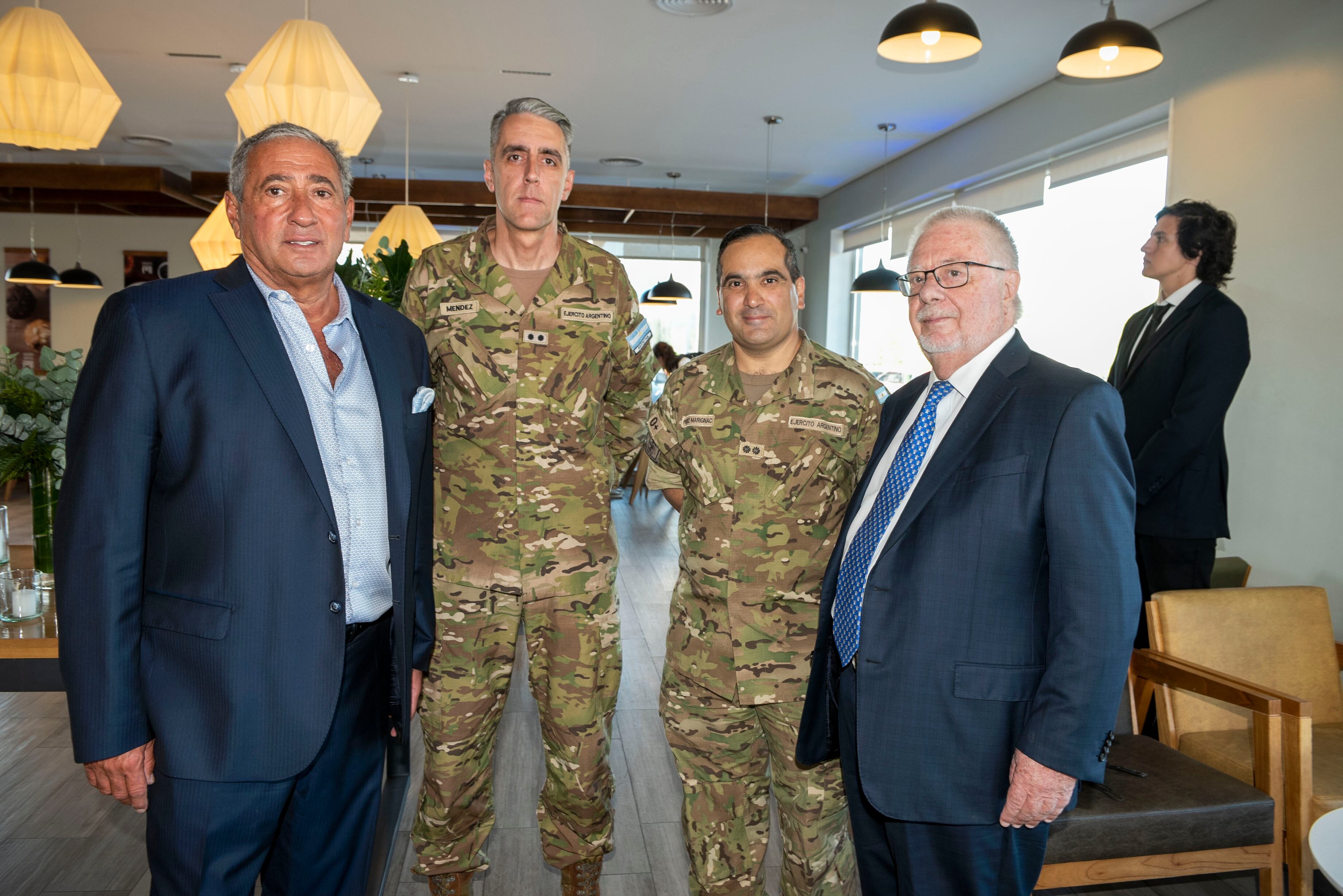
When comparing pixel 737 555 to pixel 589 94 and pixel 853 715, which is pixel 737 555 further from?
pixel 589 94

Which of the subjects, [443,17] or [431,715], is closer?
[431,715]

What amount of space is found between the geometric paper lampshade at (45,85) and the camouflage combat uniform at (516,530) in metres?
2.22

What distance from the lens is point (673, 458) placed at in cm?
234

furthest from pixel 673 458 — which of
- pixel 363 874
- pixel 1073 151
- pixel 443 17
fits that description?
pixel 1073 151

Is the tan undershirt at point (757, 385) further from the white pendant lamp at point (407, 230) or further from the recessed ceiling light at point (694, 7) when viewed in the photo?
the white pendant lamp at point (407, 230)

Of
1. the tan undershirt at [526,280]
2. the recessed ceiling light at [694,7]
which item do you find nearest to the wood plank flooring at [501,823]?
the tan undershirt at [526,280]

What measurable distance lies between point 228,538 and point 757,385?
129cm

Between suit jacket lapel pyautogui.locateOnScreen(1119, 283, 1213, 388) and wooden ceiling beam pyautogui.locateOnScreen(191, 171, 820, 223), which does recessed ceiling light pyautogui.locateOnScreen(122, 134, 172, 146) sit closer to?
wooden ceiling beam pyautogui.locateOnScreen(191, 171, 820, 223)

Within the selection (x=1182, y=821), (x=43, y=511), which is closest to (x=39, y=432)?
(x=43, y=511)

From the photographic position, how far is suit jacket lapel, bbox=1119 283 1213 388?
3447 millimetres

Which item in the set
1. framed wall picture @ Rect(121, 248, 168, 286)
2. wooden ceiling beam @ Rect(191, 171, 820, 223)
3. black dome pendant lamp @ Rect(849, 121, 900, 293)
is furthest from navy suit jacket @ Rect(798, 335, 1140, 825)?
framed wall picture @ Rect(121, 248, 168, 286)

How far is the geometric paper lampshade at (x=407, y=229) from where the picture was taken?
634 cm

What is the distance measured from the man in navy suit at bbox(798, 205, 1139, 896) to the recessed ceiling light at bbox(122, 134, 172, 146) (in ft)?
33.2

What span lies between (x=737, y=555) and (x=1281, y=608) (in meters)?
1.89
